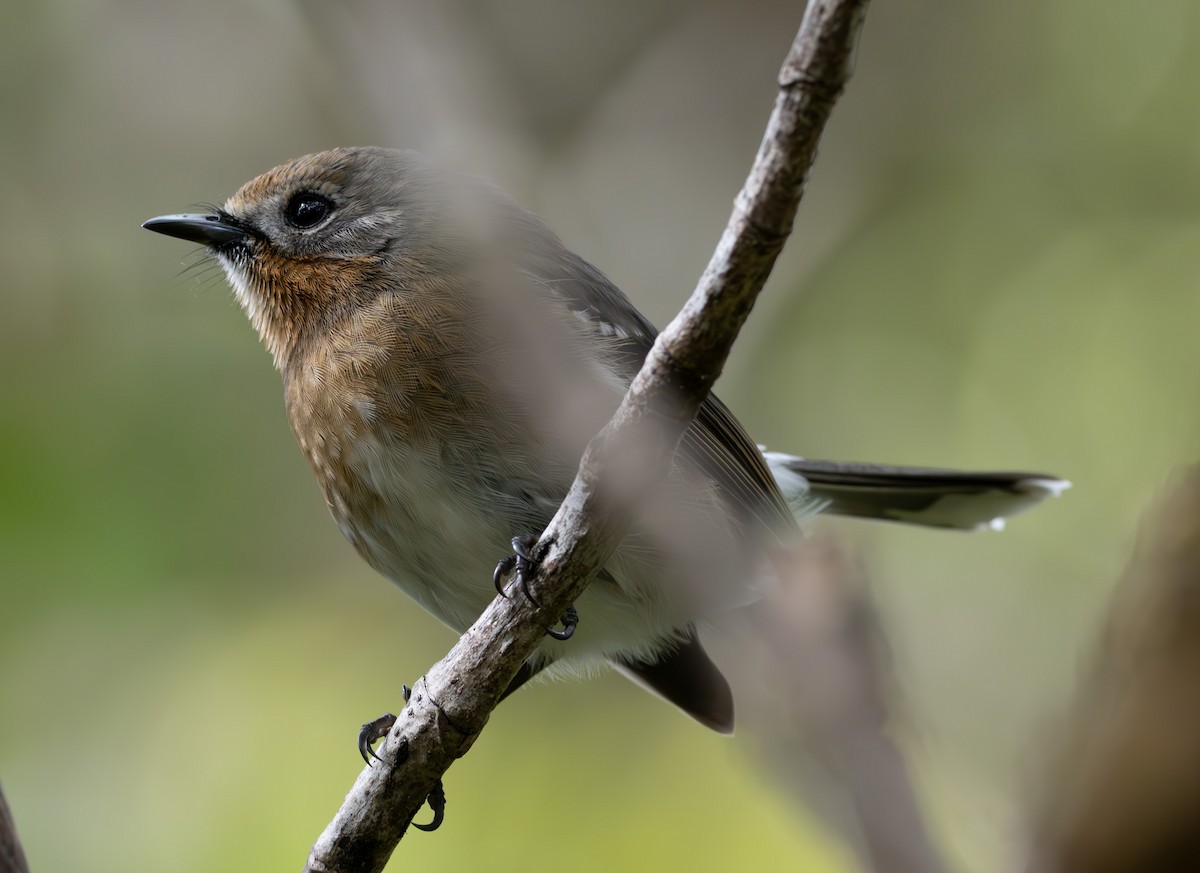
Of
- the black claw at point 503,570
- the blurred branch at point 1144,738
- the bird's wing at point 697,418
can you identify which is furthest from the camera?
the bird's wing at point 697,418

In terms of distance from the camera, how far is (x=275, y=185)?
441 centimetres

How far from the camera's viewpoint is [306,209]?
170 inches

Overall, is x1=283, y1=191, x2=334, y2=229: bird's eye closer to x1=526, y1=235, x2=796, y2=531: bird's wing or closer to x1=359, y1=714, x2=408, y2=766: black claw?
x1=526, y1=235, x2=796, y2=531: bird's wing

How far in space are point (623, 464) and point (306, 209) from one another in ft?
7.83

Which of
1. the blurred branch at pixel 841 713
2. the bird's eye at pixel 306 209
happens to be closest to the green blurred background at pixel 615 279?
the bird's eye at pixel 306 209

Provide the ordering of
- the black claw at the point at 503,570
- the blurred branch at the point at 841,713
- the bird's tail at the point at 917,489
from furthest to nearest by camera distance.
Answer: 1. the bird's tail at the point at 917,489
2. the black claw at the point at 503,570
3. the blurred branch at the point at 841,713

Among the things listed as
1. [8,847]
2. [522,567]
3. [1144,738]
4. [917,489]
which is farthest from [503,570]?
[917,489]

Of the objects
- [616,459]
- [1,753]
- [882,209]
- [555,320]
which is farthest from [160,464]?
[882,209]

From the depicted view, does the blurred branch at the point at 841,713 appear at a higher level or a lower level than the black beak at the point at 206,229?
lower

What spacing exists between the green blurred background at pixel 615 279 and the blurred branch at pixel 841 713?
10.6ft

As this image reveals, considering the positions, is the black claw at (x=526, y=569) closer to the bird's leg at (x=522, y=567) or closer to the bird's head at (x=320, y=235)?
the bird's leg at (x=522, y=567)

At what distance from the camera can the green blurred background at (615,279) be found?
5.44 meters

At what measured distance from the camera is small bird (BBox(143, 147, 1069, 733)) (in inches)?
133

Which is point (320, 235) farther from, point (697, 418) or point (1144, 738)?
point (1144, 738)
